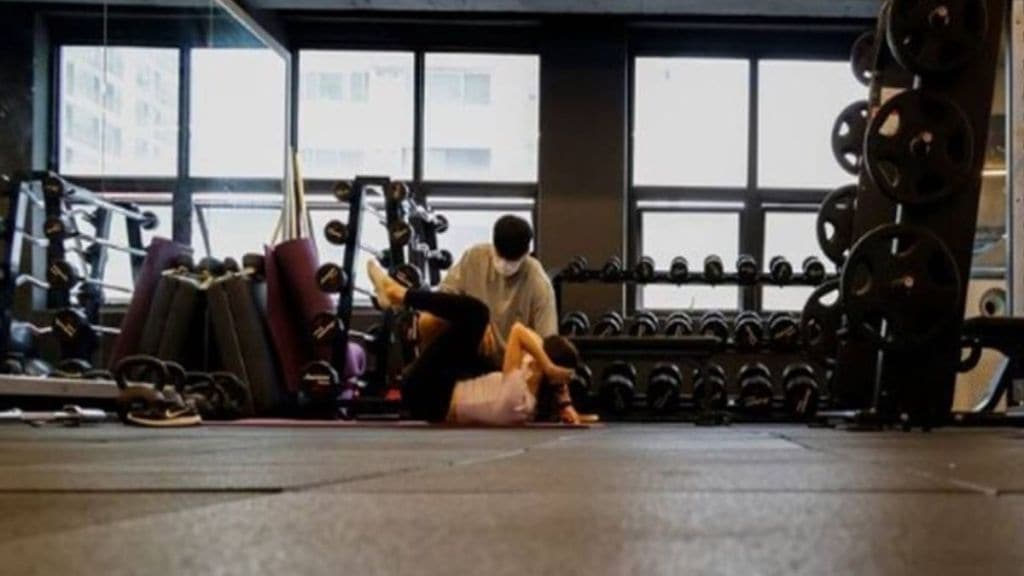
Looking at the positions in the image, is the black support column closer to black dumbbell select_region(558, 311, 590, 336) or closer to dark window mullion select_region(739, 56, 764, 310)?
dark window mullion select_region(739, 56, 764, 310)

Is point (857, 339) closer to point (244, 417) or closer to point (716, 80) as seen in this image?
point (244, 417)

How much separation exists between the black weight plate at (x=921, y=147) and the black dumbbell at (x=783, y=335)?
208 cm

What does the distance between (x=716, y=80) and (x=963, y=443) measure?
16.7ft

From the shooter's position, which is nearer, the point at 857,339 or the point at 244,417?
the point at 857,339

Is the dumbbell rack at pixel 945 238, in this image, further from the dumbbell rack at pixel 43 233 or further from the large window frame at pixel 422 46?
the large window frame at pixel 422 46

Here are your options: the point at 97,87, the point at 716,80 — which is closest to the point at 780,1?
the point at 716,80

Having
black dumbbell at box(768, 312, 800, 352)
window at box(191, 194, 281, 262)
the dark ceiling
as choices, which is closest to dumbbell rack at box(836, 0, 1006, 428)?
black dumbbell at box(768, 312, 800, 352)

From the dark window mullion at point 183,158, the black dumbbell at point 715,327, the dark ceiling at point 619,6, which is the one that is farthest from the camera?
the dark ceiling at point 619,6

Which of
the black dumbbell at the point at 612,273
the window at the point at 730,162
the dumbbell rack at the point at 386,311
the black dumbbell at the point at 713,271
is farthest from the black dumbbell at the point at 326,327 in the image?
the window at the point at 730,162

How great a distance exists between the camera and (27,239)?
533 centimetres

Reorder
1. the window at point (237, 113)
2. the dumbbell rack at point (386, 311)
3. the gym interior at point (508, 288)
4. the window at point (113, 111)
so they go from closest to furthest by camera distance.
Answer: the gym interior at point (508, 288), the dumbbell rack at point (386, 311), the window at point (113, 111), the window at point (237, 113)

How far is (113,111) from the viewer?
226 inches

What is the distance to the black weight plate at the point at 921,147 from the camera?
11.6ft

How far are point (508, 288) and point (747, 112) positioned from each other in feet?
11.7
